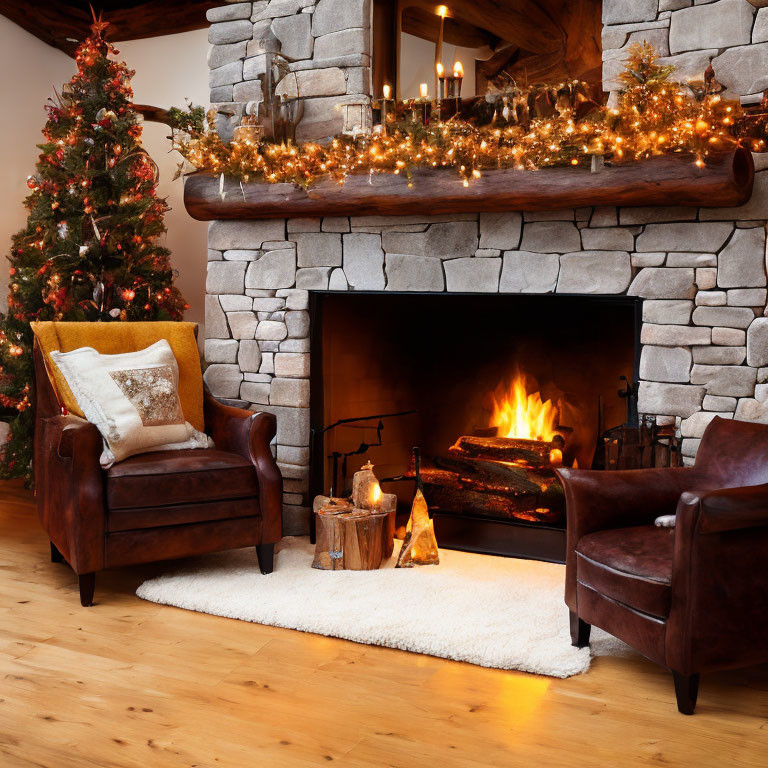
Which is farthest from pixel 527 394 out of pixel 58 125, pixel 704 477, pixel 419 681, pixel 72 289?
pixel 58 125

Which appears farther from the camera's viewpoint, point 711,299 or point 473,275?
point 473,275

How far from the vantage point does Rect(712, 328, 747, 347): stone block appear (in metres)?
3.12

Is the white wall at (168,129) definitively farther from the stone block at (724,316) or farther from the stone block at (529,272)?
the stone block at (724,316)

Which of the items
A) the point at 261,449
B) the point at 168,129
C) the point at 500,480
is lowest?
the point at 500,480

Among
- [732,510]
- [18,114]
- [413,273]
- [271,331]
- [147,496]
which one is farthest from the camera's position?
[18,114]

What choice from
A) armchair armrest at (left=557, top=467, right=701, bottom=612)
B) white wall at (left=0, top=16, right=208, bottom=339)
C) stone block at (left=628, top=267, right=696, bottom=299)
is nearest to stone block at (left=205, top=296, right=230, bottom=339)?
white wall at (left=0, top=16, right=208, bottom=339)

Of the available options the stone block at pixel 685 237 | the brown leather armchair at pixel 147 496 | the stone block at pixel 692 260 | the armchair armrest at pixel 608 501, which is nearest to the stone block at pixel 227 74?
the brown leather armchair at pixel 147 496

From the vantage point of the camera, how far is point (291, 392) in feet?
13.0

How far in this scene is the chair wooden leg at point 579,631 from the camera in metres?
2.65

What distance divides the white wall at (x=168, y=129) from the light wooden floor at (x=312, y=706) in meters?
2.87

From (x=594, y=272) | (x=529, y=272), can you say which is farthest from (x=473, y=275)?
(x=594, y=272)

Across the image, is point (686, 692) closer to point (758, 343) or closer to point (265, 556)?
point (758, 343)

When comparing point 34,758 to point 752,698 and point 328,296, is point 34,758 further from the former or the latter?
point 328,296

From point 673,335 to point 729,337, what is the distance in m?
0.20
